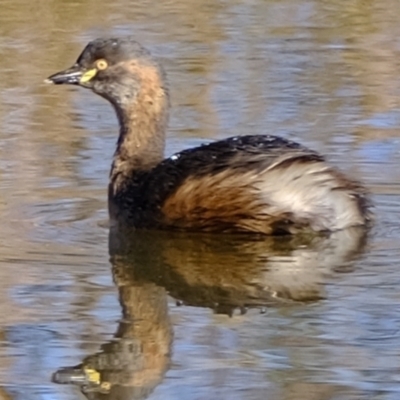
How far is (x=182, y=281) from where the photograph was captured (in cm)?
654

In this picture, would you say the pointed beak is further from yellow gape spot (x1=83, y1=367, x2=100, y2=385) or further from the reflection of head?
yellow gape spot (x1=83, y1=367, x2=100, y2=385)

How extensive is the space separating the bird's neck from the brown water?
32 centimetres

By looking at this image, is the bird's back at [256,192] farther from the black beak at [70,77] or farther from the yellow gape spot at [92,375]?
the yellow gape spot at [92,375]

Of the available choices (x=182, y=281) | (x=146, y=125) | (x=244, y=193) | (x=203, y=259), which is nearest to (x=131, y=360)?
(x=182, y=281)

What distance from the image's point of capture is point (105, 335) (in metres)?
5.67

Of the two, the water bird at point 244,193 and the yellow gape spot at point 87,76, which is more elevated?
the yellow gape spot at point 87,76

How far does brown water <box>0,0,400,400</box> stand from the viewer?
206 inches

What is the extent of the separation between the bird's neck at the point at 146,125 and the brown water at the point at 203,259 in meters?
0.32

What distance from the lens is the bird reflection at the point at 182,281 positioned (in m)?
5.27

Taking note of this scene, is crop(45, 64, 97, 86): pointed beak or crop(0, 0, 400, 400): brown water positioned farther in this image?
crop(45, 64, 97, 86): pointed beak

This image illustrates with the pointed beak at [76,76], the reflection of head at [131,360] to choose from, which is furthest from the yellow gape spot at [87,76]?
the reflection of head at [131,360]

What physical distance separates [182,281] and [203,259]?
0.34 metres

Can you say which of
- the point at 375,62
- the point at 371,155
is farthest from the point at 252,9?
the point at 371,155

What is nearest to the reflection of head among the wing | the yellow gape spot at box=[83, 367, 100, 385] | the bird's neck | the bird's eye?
the yellow gape spot at box=[83, 367, 100, 385]
